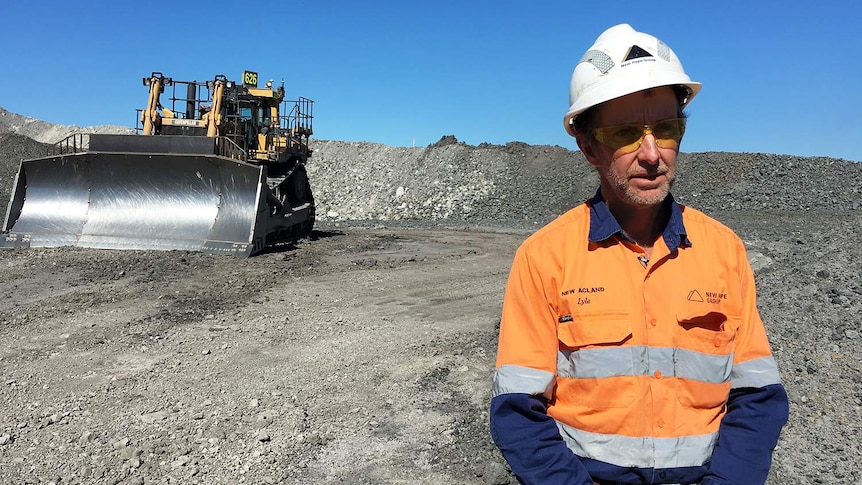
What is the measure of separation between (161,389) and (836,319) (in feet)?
18.0

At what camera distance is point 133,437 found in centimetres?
395

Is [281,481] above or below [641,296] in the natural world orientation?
below

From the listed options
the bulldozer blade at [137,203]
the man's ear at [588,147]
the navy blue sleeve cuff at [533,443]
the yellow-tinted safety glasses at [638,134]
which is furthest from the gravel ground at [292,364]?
the yellow-tinted safety glasses at [638,134]

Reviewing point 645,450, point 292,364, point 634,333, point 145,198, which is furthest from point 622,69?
point 145,198

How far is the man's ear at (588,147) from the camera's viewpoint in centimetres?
199

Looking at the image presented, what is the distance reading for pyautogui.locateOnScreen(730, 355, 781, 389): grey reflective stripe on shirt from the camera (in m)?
1.84

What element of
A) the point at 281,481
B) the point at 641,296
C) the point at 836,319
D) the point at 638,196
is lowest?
the point at 281,481

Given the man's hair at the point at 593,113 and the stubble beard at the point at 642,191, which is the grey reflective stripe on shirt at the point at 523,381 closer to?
the stubble beard at the point at 642,191

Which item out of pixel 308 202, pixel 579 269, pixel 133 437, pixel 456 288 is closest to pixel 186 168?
pixel 308 202

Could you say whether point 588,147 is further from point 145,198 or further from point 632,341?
point 145,198

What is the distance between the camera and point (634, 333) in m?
1.78

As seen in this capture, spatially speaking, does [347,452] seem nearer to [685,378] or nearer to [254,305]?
[685,378]

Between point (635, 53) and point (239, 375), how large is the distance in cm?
417

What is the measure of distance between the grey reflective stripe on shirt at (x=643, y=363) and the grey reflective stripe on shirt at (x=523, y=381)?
0.29ft
